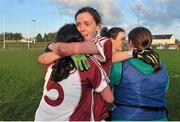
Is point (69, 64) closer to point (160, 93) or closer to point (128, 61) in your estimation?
point (128, 61)

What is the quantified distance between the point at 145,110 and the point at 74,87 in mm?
971

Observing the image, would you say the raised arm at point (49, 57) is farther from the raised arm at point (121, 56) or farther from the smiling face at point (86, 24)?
the raised arm at point (121, 56)

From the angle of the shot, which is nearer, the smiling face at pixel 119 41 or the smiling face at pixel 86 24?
the smiling face at pixel 86 24

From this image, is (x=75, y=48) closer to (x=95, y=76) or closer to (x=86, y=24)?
(x=95, y=76)

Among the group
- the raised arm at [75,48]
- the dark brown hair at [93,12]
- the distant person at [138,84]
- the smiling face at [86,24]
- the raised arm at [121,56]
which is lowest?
the distant person at [138,84]

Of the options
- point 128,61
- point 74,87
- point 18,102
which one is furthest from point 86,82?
point 18,102

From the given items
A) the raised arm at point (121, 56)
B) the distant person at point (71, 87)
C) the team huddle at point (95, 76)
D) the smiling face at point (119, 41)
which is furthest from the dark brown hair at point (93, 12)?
the smiling face at point (119, 41)

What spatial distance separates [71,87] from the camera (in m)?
3.08

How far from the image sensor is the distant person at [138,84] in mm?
3740

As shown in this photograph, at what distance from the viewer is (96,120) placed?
128 inches

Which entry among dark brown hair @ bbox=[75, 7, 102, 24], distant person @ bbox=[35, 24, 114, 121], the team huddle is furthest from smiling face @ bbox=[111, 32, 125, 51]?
distant person @ bbox=[35, 24, 114, 121]

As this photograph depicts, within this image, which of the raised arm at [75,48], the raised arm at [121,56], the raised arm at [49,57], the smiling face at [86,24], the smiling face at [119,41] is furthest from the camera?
the smiling face at [119,41]

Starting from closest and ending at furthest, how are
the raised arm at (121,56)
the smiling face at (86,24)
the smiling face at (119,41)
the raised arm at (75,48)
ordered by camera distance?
the raised arm at (75,48) → the smiling face at (86,24) → the raised arm at (121,56) → the smiling face at (119,41)

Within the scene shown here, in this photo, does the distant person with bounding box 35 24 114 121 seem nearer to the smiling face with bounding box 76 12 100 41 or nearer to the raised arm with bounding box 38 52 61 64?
the raised arm with bounding box 38 52 61 64
